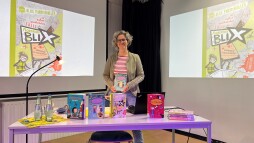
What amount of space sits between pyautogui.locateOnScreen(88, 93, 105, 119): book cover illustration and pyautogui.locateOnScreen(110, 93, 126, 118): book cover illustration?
0.26ft

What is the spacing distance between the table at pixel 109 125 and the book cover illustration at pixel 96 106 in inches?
2.3

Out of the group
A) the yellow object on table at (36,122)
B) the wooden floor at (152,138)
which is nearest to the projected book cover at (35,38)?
the wooden floor at (152,138)

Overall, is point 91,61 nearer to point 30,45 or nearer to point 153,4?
point 30,45

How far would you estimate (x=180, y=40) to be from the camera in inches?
136

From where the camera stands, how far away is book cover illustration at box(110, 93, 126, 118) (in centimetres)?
159

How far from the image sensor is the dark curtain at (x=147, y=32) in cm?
376

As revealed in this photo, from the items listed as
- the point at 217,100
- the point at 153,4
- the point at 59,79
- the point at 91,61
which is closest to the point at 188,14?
the point at 153,4

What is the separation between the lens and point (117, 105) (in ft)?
5.28

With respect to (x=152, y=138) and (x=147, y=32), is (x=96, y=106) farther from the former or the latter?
(x=147, y=32)

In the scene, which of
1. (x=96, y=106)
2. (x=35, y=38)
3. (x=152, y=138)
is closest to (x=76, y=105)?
(x=96, y=106)

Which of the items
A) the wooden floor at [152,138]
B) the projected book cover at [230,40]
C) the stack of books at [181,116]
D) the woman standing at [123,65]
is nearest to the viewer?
the stack of books at [181,116]

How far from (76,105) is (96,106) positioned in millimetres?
154

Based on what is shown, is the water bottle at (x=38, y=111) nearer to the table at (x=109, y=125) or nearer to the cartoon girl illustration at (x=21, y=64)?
the table at (x=109, y=125)

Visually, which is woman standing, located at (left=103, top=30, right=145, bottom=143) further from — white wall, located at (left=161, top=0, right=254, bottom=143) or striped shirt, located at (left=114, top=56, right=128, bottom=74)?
white wall, located at (left=161, top=0, right=254, bottom=143)
